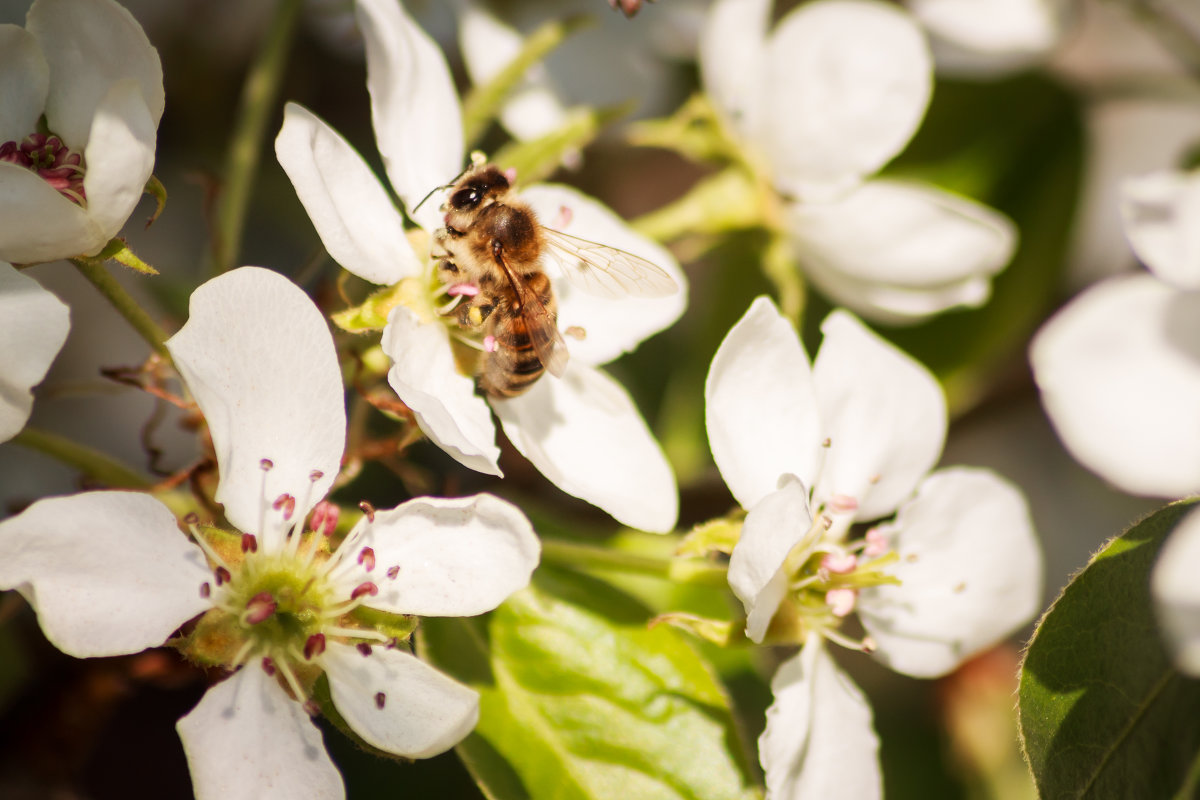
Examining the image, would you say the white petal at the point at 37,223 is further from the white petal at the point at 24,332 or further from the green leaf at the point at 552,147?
the green leaf at the point at 552,147

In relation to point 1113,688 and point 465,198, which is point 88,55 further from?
point 1113,688

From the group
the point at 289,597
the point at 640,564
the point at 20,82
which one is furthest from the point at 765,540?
the point at 20,82

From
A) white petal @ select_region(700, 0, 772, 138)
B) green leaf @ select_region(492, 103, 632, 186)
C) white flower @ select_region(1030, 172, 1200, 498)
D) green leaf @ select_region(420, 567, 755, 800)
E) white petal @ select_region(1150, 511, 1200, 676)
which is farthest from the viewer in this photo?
white petal @ select_region(700, 0, 772, 138)

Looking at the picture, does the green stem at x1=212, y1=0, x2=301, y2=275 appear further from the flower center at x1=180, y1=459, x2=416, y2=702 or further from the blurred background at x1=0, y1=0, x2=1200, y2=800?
the flower center at x1=180, y1=459, x2=416, y2=702

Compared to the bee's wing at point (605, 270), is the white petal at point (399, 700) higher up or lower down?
lower down

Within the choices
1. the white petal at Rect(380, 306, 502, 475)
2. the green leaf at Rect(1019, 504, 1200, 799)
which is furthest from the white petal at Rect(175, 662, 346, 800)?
the green leaf at Rect(1019, 504, 1200, 799)

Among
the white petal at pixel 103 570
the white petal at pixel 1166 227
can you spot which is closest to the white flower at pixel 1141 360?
the white petal at pixel 1166 227

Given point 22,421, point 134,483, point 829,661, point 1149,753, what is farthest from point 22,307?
point 1149,753
